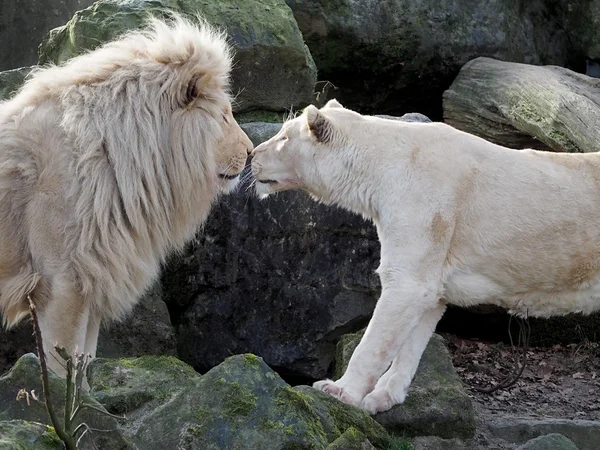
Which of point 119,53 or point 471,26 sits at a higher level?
point 119,53

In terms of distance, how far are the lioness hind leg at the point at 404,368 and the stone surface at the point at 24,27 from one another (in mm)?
6337

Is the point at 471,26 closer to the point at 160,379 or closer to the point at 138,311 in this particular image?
the point at 138,311

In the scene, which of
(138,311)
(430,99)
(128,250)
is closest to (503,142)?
(430,99)

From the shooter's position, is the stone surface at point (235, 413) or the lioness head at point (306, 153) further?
the lioness head at point (306, 153)

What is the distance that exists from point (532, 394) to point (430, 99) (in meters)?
3.45

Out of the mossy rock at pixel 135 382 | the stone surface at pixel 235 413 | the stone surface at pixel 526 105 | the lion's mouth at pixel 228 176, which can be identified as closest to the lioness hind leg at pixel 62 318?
the mossy rock at pixel 135 382

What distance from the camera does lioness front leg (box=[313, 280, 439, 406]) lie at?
4.67 metres

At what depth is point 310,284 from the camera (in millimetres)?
6457

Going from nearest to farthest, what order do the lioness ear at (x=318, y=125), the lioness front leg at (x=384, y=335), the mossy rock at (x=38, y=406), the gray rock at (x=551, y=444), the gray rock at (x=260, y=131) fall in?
the mossy rock at (x=38, y=406)
the gray rock at (x=551, y=444)
the lioness front leg at (x=384, y=335)
the lioness ear at (x=318, y=125)
the gray rock at (x=260, y=131)

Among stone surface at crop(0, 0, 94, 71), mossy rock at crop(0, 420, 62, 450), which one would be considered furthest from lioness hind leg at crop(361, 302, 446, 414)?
stone surface at crop(0, 0, 94, 71)

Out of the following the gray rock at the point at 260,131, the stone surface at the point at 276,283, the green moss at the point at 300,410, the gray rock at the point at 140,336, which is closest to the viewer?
the green moss at the point at 300,410

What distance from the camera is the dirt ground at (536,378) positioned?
20.7 ft

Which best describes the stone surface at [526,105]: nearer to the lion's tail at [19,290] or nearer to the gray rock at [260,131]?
the gray rock at [260,131]

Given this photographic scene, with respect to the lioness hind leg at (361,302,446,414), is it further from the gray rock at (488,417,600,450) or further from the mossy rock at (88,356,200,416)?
the mossy rock at (88,356,200,416)
